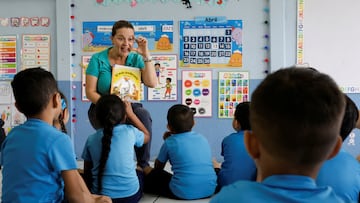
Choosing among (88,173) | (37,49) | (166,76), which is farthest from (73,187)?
(37,49)

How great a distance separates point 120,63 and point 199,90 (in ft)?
4.59

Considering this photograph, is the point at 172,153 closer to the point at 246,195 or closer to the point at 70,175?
the point at 70,175

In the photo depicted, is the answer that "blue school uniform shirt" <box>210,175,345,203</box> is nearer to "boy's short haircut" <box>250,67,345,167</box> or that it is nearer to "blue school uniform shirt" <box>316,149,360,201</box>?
"boy's short haircut" <box>250,67,345,167</box>

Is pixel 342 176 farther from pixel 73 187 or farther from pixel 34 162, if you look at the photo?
pixel 34 162

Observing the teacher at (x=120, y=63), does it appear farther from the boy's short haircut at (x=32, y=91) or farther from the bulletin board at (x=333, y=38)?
the bulletin board at (x=333, y=38)

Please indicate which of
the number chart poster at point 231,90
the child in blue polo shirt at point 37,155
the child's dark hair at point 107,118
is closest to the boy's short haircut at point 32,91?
the child in blue polo shirt at point 37,155

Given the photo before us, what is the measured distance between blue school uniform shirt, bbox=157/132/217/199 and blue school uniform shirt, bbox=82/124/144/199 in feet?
0.90

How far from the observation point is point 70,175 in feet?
4.66

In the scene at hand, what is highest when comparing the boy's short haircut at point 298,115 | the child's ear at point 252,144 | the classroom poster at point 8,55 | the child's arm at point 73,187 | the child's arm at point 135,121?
the classroom poster at point 8,55

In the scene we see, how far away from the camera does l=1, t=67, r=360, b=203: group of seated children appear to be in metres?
0.70

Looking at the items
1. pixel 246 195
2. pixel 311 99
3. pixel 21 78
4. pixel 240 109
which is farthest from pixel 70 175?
pixel 240 109

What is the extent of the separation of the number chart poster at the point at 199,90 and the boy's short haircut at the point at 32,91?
2.45 meters

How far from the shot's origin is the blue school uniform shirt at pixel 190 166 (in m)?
2.29

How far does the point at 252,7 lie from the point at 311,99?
3.28 meters
